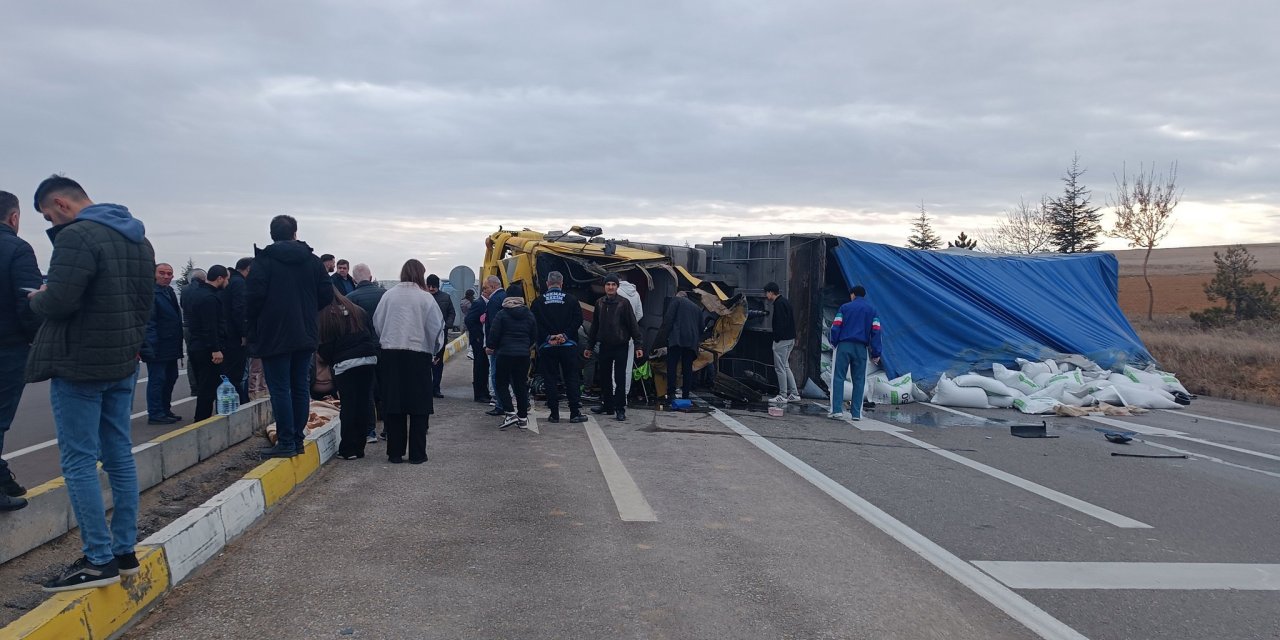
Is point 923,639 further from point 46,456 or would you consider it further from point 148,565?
point 46,456

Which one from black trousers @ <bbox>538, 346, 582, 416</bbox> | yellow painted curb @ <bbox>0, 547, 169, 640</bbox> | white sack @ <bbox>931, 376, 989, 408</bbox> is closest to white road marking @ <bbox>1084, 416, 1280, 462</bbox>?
white sack @ <bbox>931, 376, 989, 408</bbox>

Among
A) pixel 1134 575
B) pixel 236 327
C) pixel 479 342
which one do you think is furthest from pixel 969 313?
pixel 236 327

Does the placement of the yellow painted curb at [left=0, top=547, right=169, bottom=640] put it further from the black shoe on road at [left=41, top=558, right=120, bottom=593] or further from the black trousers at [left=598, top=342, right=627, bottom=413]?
the black trousers at [left=598, top=342, right=627, bottom=413]

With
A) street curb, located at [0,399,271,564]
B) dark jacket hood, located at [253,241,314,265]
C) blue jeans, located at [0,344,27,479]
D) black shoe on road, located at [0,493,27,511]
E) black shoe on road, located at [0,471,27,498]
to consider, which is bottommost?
street curb, located at [0,399,271,564]

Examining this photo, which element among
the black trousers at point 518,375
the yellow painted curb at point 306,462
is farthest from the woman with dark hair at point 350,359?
the black trousers at point 518,375

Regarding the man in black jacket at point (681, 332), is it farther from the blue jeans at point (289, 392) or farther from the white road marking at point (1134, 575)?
the white road marking at point (1134, 575)

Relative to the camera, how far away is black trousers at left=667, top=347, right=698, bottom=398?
12383mm

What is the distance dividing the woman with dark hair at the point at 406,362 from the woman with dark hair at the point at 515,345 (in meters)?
1.81

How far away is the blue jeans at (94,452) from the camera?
3973 mm

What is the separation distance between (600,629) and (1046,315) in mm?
14528

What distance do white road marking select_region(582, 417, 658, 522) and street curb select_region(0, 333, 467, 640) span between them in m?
2.56

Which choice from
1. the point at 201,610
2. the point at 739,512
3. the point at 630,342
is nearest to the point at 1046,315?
the point at 630,342

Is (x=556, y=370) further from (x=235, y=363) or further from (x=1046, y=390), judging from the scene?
(x=1046, y=390)

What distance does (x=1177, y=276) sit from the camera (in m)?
50.5
